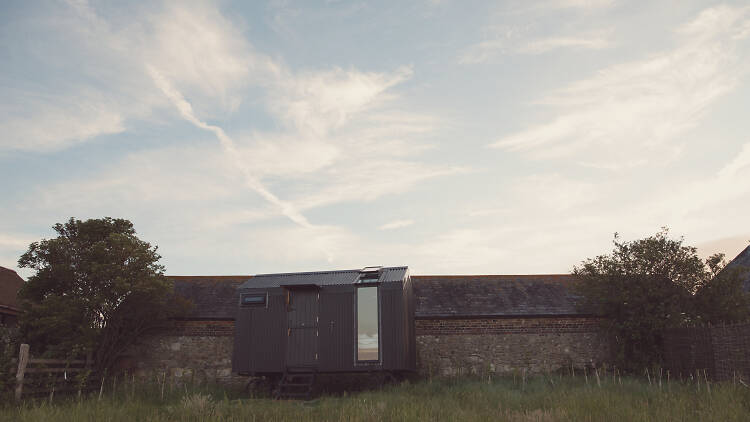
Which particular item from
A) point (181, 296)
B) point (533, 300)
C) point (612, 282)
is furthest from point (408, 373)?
point (181, 296)

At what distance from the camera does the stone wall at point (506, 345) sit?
19.1 metres

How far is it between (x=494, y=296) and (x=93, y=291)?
15.1 meters

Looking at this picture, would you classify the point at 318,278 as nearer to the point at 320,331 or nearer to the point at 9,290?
the point at 320,331

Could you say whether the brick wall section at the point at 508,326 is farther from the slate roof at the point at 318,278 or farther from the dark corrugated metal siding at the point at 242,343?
the dark corrugated metal siding at the point at 242,343

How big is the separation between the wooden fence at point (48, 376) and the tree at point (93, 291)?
0.82 metres

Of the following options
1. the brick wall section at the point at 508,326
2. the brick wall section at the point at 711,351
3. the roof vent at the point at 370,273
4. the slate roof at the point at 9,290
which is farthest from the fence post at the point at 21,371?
the brick wall section at the point at 711,351

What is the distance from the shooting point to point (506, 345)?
760 inches

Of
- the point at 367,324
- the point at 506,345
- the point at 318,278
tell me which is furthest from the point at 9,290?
the point at 506,345

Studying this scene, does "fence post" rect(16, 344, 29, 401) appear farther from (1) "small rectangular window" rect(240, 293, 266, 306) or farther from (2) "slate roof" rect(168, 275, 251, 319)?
(2) "slate roof" rect(168, 275, 251, 319)

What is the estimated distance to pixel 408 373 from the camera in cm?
1809

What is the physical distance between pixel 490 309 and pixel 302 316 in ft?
24.6

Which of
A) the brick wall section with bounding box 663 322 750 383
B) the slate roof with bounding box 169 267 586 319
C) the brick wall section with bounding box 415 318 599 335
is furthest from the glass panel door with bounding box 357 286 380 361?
the brick wall section with bounding box 663 322 750 383

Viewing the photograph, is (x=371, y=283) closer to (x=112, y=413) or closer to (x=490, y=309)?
(x=490, y=309)

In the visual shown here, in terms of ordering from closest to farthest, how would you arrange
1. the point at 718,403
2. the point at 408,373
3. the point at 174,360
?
the point at 718,403 → the point at 408,373 → the point at 174,360
